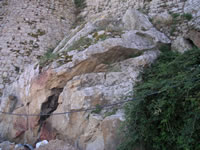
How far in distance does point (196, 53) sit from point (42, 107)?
3.41 metres

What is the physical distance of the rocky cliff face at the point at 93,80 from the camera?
13.2 ft

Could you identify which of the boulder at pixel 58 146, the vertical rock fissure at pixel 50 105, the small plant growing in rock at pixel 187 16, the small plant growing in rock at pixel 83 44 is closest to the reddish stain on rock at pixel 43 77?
the vertical rock fissure at pixel 50 105

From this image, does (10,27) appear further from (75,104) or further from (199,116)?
(199,116)

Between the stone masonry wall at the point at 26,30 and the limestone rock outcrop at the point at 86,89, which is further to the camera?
the stone masonry wall at the point at 26,30

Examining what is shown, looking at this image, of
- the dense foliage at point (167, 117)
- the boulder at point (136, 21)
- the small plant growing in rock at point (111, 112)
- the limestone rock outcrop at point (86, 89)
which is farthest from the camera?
the boulder at point (136, 21)

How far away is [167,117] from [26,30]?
6.54 metres

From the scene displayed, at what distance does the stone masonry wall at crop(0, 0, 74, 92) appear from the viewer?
750cm

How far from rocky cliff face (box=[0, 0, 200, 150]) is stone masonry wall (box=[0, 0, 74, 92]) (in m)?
1.36

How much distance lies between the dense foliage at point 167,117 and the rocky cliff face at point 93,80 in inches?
15.1

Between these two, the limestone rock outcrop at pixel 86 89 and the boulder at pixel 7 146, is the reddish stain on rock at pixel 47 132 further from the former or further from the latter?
the boulder at pixel 7 146

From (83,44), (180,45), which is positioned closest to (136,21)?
(180,45)

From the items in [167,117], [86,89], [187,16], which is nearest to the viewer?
[167,117]

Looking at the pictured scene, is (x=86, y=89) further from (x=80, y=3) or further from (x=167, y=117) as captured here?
(x=80, y=3)

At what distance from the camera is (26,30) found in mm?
8039
